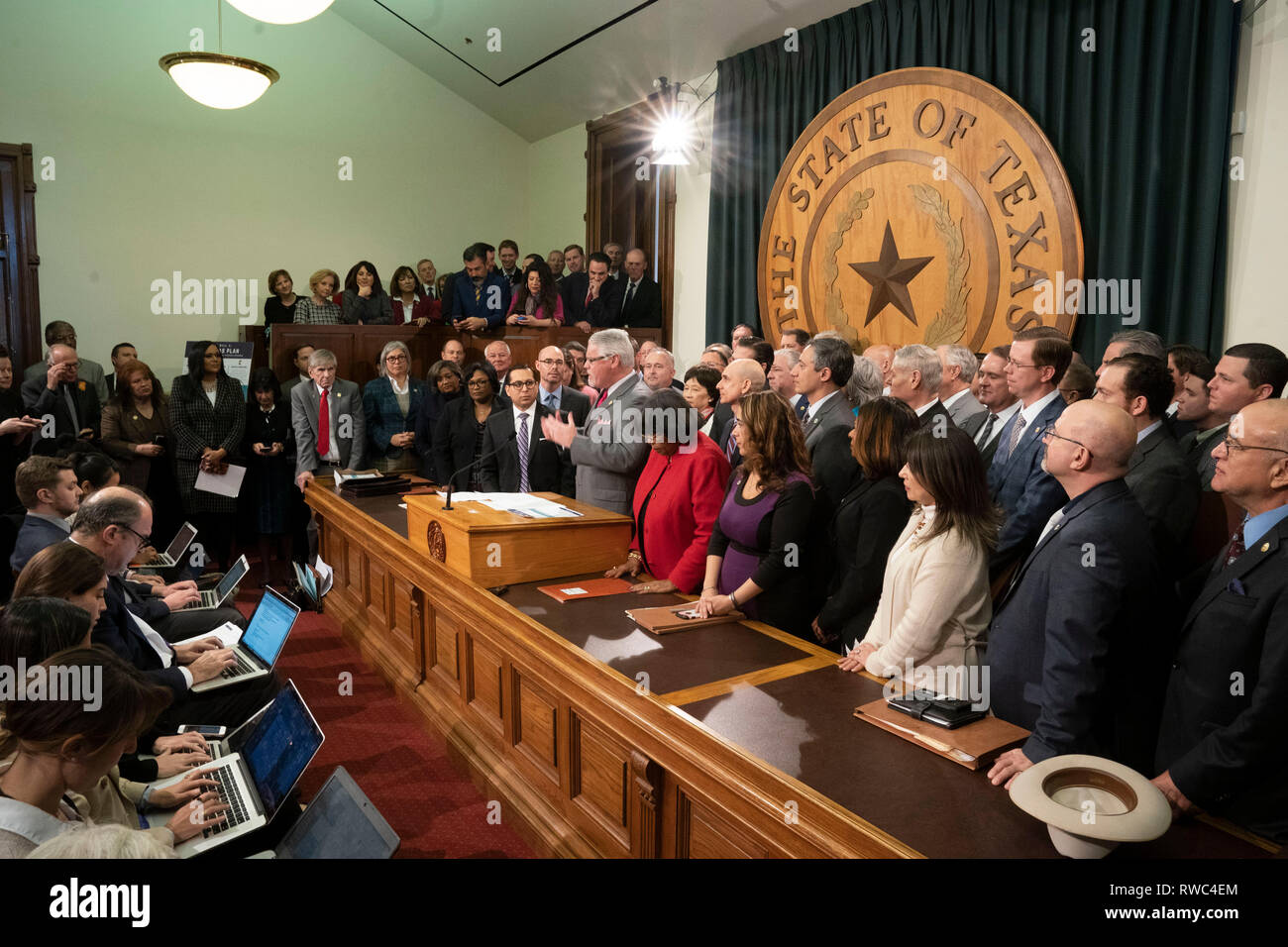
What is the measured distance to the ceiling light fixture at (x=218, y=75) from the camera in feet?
19.4

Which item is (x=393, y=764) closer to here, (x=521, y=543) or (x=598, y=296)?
(x=521, y=543)

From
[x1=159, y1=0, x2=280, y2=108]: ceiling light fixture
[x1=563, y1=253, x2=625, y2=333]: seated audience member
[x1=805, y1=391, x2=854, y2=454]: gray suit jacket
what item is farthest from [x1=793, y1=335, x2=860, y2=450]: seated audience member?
[x1=159, y1=0, x2=280, y2=108]: ceiling light fixture

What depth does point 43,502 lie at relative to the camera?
10.9 ft

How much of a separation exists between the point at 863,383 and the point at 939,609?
1833 millimetres

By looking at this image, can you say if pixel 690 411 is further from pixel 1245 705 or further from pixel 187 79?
pixel 187 79

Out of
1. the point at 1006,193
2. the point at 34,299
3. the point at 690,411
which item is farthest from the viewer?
the point at 34,299

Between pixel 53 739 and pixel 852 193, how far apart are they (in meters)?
5.25

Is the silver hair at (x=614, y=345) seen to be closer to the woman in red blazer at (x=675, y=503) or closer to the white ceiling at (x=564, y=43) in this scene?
the woman in red blazer at (x=675, y=503)

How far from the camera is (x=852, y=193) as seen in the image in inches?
226

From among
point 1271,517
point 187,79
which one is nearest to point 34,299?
point 187,79

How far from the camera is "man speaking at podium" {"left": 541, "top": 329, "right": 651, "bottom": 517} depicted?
3.62 meters

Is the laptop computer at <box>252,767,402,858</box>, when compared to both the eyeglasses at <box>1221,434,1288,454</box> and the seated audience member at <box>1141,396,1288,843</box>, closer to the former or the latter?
the seated audience member at <box>1141,396,1288,843</box>

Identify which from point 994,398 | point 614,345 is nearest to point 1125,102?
point 994,398

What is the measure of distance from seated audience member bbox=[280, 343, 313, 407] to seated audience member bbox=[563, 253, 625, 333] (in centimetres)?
205
